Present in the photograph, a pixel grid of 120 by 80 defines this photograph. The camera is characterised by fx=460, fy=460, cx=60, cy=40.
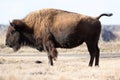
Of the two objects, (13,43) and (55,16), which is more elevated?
(55,16)

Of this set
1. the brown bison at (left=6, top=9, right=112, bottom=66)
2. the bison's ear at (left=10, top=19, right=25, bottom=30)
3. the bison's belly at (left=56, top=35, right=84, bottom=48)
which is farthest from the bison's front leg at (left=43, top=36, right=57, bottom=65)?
the bison's ear at (left=10, top=19, right=25, bottom=30)

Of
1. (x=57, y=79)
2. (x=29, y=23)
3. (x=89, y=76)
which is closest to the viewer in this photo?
(x=57, y=79)

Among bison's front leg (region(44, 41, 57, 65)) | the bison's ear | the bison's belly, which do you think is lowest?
bison's front leg (region(44, 41, 57, 65))

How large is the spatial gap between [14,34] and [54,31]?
2.40 m

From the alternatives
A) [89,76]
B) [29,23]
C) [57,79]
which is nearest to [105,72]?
[89,76]

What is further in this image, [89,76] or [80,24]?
[80,24]

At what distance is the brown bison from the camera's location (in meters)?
20.8

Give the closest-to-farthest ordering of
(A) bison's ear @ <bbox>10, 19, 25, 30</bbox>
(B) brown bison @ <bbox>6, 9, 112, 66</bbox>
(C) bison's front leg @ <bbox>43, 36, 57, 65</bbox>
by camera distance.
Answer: (B) brown bison @ <bbox>6, 9, 112, 66</bbox>, (C) bison's front leg @ <bbox>43, 36, 57, 65</bbox>, (A) bison's ear @ <bbox>10, 19, 25, 30</bbox>

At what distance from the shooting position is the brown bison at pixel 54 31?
2084 centimetres

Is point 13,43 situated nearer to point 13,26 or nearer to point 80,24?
point 13,26

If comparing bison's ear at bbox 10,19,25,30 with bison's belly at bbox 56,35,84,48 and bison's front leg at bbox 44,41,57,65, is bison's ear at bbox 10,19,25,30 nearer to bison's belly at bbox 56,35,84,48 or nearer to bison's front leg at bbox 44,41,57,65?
bison's front leg at bbox 44,41,57,65

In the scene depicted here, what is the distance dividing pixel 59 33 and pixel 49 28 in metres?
0.56

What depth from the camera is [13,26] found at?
2253 cm

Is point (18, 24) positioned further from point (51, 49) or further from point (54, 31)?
point (51, 49)
